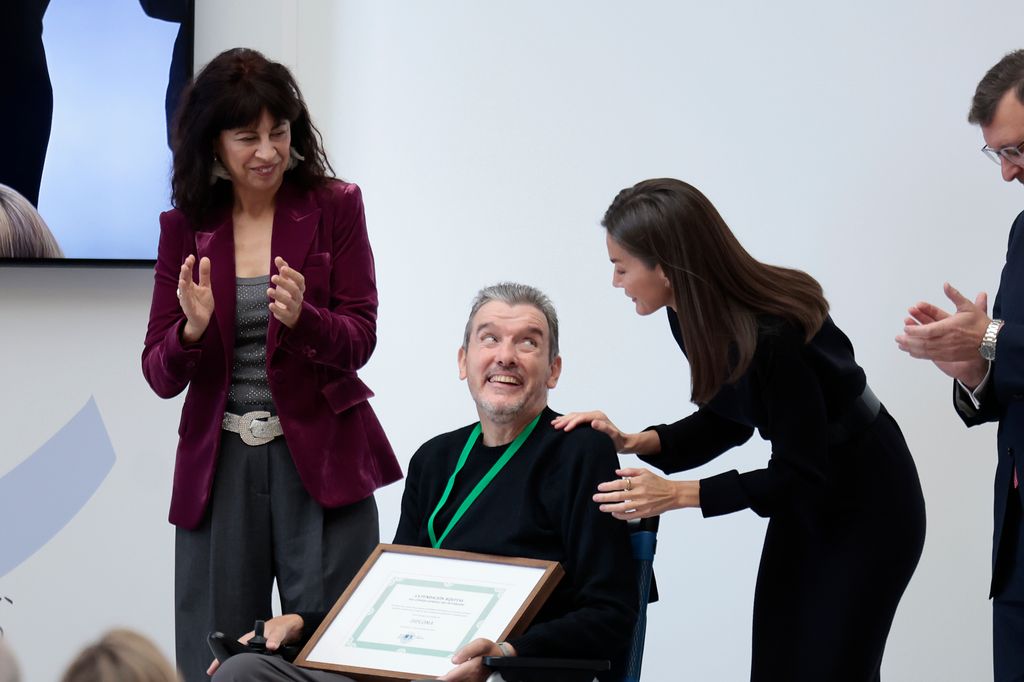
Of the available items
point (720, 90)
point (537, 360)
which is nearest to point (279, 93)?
point (537, 360)

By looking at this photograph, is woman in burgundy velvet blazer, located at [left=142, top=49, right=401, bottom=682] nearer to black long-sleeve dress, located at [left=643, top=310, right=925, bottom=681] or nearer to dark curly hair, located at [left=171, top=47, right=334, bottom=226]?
dark curly hair, located at [left=171, top=47, right=334, bottom=226]

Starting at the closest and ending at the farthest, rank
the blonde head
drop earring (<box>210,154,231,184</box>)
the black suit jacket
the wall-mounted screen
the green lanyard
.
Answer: the blonde head
the black suit jacket
the green lanyard
drop earring (<box>210,154,231,184</box>)
the wall-mounted screen

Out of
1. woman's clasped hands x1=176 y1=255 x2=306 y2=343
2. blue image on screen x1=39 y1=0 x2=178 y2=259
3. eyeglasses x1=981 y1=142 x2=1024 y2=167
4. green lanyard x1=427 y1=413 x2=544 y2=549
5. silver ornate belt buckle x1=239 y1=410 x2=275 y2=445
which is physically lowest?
green lanyard x1=427 y1=413 x2=544 y2=549

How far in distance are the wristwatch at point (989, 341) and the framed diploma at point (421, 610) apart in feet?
2.94

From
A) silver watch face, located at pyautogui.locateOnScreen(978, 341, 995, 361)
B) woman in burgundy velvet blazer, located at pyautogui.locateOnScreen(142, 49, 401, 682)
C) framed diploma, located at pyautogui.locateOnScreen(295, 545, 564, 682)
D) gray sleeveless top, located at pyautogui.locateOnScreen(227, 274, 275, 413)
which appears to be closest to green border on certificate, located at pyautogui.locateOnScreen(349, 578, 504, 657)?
framed diploma, located at pyautogui.locateOnScreen(295, 545, 564, 682)

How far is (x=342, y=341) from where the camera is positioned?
2.68m

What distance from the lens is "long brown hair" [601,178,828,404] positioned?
95.3 inches

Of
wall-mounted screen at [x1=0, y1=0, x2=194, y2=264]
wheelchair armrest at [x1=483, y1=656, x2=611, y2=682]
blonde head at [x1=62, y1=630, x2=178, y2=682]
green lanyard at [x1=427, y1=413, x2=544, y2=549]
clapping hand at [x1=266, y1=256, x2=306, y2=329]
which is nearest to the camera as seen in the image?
blonde head at [x1=62, y1=630, x2=178, y2=682]

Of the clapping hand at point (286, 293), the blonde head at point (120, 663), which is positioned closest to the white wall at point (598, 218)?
the clapping hand at point (286, 293)

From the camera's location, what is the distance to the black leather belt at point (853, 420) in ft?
8.19

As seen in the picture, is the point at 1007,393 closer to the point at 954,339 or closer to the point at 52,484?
the point at 954,339

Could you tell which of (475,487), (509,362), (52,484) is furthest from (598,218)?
(52,484)

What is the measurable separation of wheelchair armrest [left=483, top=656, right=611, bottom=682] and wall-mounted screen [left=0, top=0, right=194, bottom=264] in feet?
6.81

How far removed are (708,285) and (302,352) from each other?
0.86 m
